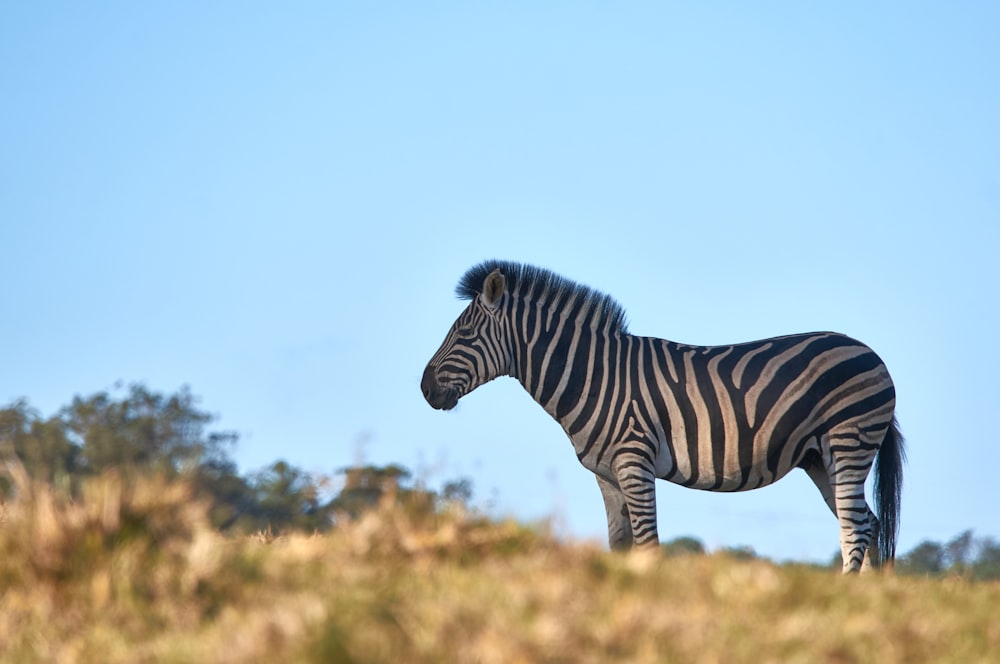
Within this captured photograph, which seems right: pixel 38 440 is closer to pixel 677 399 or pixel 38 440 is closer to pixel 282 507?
pixel 282 507

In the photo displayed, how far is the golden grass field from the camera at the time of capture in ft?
14.9

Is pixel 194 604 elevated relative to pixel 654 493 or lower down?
lower down

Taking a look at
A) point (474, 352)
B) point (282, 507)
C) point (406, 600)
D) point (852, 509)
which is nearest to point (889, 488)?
point (852, 509)

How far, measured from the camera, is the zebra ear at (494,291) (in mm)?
12422

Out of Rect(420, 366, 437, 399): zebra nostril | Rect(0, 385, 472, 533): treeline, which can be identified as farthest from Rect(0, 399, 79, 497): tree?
Rect(420, 366, 437, 399): zebra nostril

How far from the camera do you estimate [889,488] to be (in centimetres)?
1204

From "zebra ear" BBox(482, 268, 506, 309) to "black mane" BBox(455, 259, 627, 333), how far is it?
0.16 m

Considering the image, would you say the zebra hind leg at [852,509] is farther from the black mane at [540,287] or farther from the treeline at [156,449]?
the treeline at [156,449]

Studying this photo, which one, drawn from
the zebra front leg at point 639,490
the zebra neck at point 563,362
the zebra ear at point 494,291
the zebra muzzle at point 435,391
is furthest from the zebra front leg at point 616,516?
the zebra ear at point 494,291

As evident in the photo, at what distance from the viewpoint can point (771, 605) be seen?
530 centimetres

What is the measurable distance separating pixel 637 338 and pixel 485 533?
6.58 meters

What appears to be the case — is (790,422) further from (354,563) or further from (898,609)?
(354,563)

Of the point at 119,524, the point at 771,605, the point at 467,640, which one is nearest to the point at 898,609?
the point at 771,605

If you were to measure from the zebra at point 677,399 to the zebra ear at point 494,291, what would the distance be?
14mm
